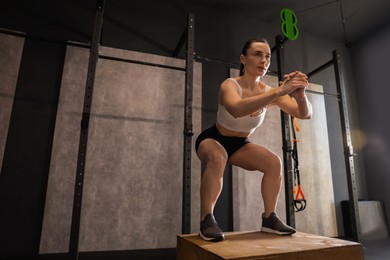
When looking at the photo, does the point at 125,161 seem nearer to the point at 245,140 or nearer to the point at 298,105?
the point at 245,140

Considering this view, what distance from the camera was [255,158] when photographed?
1770 mm

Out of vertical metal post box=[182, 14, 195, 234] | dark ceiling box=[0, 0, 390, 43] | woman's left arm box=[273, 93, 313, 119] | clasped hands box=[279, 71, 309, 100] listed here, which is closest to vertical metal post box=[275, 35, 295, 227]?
woman's left arm box=[273, 93, 313, 119]

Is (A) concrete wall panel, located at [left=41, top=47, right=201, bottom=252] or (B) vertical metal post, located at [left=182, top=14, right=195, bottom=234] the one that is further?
(A) concrete wall panel, located at [left=41, top=47, right=201, bottom=252]

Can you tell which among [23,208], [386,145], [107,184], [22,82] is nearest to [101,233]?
[107,184]

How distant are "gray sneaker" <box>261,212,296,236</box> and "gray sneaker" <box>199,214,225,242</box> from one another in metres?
0.41

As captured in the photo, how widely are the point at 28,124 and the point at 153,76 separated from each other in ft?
4.40

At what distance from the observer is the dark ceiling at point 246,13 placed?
2783mm

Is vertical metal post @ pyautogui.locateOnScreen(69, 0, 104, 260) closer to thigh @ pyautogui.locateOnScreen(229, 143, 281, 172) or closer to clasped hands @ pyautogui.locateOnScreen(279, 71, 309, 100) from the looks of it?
thigh @ pyautogui.locateOnScreen(229, 143, 281, 172)

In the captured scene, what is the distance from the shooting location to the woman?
1593 mm

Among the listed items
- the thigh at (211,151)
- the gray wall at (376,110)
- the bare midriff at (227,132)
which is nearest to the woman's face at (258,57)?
the bare midriff at (227,132)

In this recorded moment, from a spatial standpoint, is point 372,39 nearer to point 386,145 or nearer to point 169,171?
point 386,145

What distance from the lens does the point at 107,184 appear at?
8.71ft

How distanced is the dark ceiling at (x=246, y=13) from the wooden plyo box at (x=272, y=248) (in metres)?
2.55

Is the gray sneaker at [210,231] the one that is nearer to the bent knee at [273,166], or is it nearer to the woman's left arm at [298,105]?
the bent knee at [273,166]
